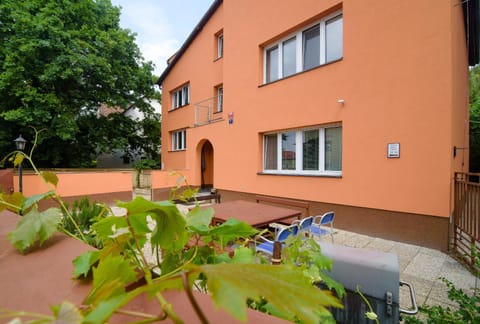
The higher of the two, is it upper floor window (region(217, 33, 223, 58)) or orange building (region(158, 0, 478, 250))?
upper floor window (region(217, 33, 223, 58))

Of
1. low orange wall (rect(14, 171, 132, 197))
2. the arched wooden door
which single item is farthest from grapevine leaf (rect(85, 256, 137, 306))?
the arched wooden door

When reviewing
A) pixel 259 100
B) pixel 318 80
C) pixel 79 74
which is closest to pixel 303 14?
pixel 318 80

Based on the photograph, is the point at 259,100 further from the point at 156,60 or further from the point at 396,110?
the point at 156,60

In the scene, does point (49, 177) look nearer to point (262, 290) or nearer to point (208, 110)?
point (262, 290)

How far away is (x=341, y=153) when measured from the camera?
21.4 ft

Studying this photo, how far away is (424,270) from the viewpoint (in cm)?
398

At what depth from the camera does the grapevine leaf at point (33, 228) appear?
66cm

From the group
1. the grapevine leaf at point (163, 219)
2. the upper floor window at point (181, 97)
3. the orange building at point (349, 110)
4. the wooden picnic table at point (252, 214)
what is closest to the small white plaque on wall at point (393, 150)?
the orange building at point (349, 110)

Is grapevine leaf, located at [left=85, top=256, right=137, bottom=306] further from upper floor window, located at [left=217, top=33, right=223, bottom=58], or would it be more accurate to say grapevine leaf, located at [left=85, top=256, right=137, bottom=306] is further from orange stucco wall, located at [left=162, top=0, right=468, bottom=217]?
upper floor window, located at [left=217, top=33, right=223, bottom=58]

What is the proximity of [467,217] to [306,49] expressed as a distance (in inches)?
225

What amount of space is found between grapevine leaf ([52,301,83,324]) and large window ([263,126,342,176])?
6864 millimetres

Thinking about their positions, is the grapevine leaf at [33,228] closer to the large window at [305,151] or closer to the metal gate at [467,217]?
the metal gate at [467,217]

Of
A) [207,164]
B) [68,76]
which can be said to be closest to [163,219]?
[207,164]

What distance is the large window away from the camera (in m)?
6.76
